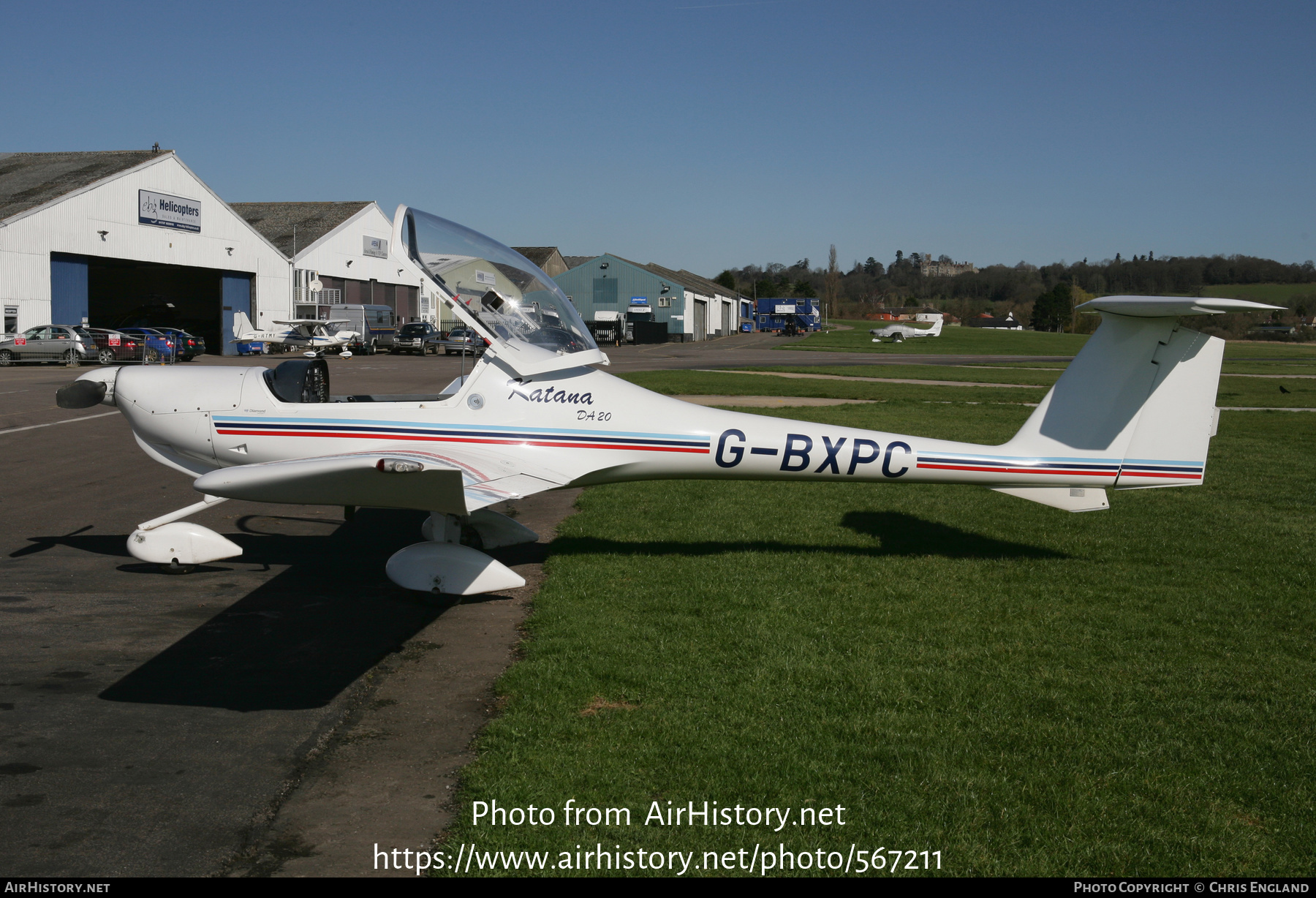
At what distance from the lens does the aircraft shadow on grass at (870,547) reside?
29.0 ft

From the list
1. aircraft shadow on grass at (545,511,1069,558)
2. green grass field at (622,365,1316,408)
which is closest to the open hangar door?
green grass field at (622,365,1316,408)

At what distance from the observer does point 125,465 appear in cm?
1351

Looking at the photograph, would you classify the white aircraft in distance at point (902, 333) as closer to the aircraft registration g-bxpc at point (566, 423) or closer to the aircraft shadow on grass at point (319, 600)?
the aircraft shadow on grass at point (319, 600)

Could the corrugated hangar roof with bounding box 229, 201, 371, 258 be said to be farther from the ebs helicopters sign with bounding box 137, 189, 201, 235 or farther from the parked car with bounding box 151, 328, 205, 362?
the parked car with bounding box 151, 328, 205, 362

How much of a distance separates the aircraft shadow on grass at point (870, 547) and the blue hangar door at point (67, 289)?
39.9 m

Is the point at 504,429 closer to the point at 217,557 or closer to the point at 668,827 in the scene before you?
the point at 217,557

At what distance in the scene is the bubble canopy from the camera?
7.77 metres

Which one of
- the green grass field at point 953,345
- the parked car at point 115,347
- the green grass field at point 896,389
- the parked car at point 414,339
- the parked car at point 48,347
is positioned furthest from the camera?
the green grass field at point 953,345

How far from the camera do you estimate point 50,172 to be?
43375 millimetres

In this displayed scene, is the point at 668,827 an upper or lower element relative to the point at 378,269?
lower

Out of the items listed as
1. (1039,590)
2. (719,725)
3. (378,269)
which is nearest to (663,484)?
(1039,590)

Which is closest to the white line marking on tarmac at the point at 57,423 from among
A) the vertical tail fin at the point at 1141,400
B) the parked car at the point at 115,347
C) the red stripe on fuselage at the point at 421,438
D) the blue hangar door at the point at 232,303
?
the red stripe on fuselage at the point at 421,438

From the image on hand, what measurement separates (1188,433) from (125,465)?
13.4m
